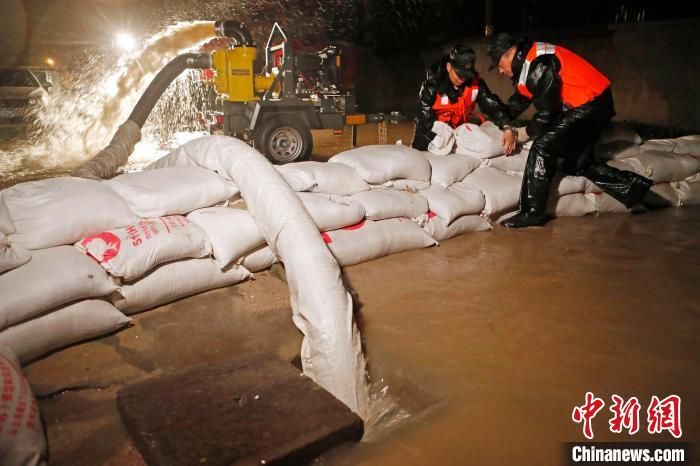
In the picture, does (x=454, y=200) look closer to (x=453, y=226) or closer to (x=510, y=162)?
(x=453, y=226)

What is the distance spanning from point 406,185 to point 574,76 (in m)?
1.72

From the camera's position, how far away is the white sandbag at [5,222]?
2.38m

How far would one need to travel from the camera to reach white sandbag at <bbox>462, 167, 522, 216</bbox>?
14.1 feet

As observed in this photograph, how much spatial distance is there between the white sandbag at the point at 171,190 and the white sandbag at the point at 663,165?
3977 millimetres

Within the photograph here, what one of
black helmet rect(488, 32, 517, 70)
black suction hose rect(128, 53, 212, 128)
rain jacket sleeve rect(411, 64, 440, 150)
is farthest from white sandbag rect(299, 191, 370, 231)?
black suction hose rect(128, 53, 212, 128)

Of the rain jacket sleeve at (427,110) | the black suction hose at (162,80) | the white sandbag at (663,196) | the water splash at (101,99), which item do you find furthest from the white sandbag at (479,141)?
the water splash at (101,99)

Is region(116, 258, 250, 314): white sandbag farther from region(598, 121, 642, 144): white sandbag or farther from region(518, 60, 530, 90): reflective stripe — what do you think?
region(598, 121, 642, 144): white sandbag

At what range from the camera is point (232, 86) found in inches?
251

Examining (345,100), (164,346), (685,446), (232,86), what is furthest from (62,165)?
(685,446)

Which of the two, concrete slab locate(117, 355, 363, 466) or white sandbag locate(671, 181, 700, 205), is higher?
white sandbag locate(671, 181, 700, 205)

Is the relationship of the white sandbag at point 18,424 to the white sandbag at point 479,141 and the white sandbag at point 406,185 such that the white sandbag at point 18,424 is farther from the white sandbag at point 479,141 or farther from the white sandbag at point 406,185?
the white sandbag at point 479,141

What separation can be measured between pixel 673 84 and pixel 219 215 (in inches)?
354

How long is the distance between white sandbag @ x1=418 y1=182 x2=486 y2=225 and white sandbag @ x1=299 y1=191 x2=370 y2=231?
75 centimetres

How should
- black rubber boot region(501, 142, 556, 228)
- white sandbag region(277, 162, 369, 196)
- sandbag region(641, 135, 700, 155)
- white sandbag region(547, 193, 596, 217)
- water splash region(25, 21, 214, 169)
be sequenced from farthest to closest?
water splash region(25, 21, 214, 169) < sandbag region(641, 135, 700, 155) < white sandbag region(547, 193, 596, 217) < black rubber boot region(501, 142, 556, 228) < white sandbag region(277, 162, 369, 196)
